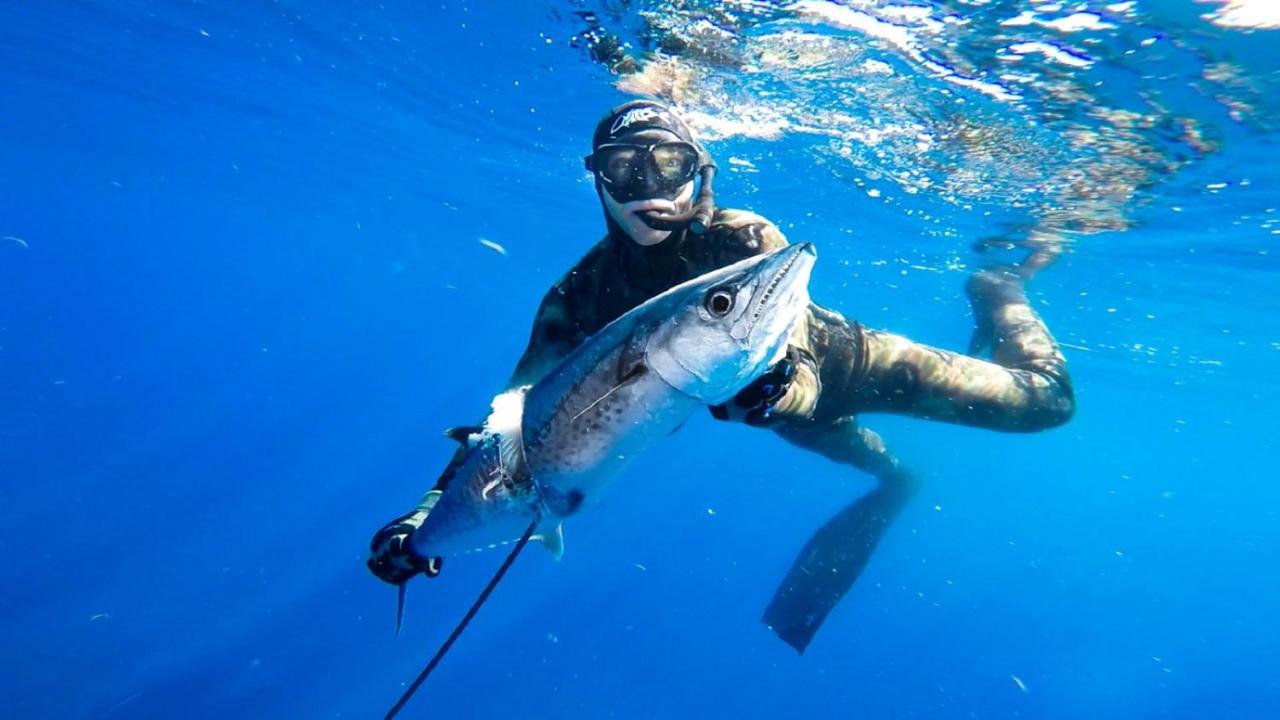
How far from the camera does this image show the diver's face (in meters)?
4.31

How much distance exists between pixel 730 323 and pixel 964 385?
4.83m

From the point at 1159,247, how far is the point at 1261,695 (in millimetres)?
30270

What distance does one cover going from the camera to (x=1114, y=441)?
7288 cm

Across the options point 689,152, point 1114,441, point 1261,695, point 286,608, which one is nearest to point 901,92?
point 689,152

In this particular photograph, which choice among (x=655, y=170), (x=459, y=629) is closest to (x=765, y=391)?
(x=459, y=629)

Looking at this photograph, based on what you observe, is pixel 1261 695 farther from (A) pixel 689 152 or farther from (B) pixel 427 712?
(A) pixel 689 152

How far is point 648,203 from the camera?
429 centimetres

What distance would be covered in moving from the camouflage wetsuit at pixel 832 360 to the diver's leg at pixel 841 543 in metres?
0.03

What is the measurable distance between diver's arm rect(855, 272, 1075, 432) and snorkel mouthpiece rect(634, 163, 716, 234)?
7.08ft

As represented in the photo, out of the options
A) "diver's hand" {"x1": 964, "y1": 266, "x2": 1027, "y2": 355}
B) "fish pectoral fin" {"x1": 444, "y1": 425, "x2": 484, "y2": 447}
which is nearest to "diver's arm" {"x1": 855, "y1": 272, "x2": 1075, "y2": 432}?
"diver's hand" {"x1": 964, "y1": 266, "x2": 1027, "y2": 355}

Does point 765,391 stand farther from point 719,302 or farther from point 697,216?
point 697,216

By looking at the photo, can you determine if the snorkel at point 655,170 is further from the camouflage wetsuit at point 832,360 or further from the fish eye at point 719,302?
the fish eye at point 719,302

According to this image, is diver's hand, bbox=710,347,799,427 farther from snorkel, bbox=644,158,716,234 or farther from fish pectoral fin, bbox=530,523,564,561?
snorkel, bbox=644,158,716,234

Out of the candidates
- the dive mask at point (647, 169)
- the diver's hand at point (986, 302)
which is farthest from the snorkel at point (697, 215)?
the diver's hand at point (986, 302)
